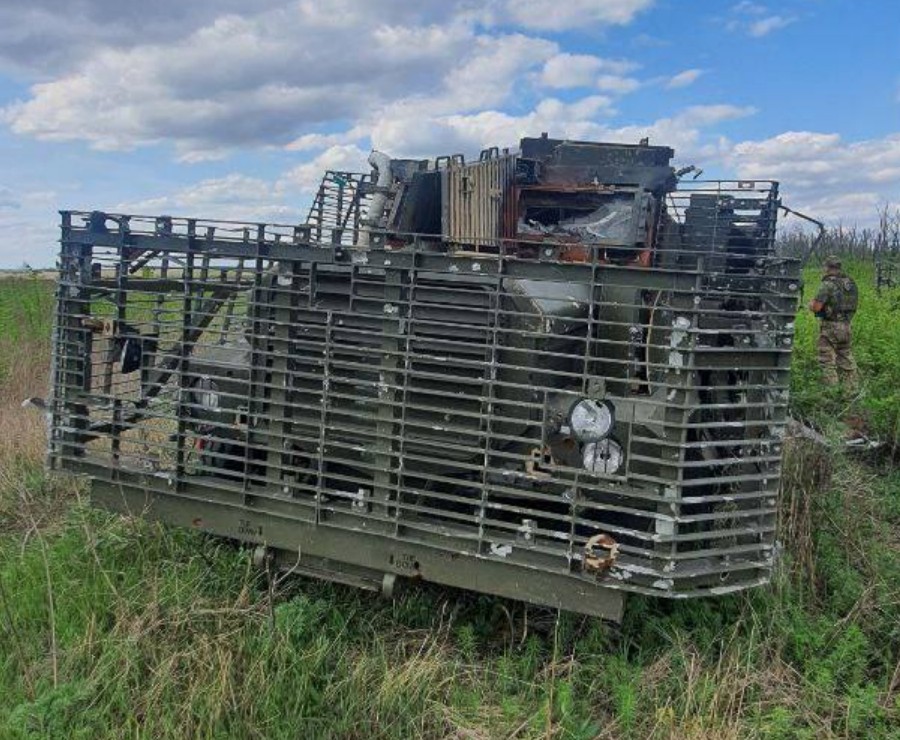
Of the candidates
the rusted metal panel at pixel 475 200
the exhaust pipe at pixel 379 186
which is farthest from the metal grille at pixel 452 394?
the exhaust pipe at pixel 379 186

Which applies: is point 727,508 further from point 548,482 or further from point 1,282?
point 1,282

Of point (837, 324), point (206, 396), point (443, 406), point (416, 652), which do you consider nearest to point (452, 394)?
point (443, 406)

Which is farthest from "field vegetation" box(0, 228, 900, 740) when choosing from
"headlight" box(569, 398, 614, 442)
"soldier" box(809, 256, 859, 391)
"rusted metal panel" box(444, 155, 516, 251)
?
"soldier" box(809, 256, 859, 391)

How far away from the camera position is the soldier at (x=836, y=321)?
9164mm

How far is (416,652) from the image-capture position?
157 inches

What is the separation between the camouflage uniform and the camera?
30.1ft

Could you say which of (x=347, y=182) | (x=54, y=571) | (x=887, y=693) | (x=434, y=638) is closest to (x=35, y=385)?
(x=347, y=182)

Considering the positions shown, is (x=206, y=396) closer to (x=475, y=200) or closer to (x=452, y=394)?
(x=452, y=394)

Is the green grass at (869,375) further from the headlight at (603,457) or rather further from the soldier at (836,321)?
the headlight at (603,457)

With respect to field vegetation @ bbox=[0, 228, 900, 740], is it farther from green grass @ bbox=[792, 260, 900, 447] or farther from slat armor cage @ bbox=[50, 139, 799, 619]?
green grass @ bbox=[792, 260, 900, 447]

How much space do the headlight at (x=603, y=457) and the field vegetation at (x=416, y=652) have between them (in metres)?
0.74

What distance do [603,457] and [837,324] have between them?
21.5 ft

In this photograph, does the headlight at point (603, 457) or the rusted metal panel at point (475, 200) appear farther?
the rusted metal panel at point (475, 200)

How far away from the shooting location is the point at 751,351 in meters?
3.63
